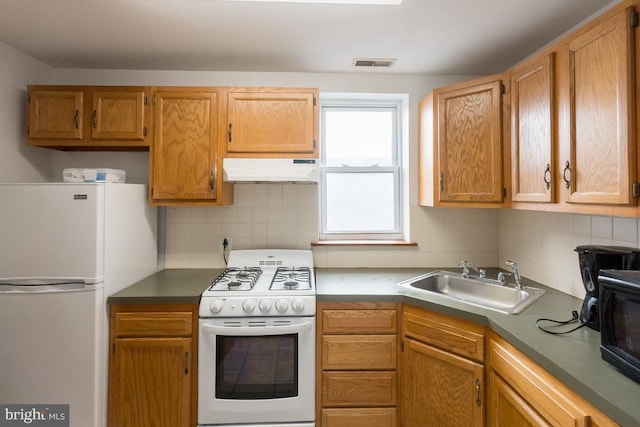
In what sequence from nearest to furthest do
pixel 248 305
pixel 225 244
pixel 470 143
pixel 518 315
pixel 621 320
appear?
1. pixel 621 320
2. pixel 518 315
3. pixel 248 305
4. pixel 470 143
5. pixel 225 244

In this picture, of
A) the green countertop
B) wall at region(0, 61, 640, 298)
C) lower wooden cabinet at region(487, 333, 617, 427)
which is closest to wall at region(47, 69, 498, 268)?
wall at region(0, 61, 640, 298)

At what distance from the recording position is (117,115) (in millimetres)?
2141

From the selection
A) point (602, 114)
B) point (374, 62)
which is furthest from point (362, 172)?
point (602, 114)

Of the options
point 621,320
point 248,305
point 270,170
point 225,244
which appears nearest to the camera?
point 621,320

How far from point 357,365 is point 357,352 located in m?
0.07

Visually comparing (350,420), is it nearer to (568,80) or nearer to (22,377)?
(22,377)

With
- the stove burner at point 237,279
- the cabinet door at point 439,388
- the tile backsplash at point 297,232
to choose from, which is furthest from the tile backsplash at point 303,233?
the cabinet door at point 439,388

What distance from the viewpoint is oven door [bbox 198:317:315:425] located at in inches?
69.3

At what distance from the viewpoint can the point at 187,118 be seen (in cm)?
214

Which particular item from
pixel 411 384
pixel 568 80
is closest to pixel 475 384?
pixel 411 384

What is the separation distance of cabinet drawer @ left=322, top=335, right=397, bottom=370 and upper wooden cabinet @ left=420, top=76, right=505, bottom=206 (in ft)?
3.16

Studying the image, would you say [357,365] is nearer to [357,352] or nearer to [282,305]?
[357,352]

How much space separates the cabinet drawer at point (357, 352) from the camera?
1.82 metres

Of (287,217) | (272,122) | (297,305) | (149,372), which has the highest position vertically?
(272,122)
